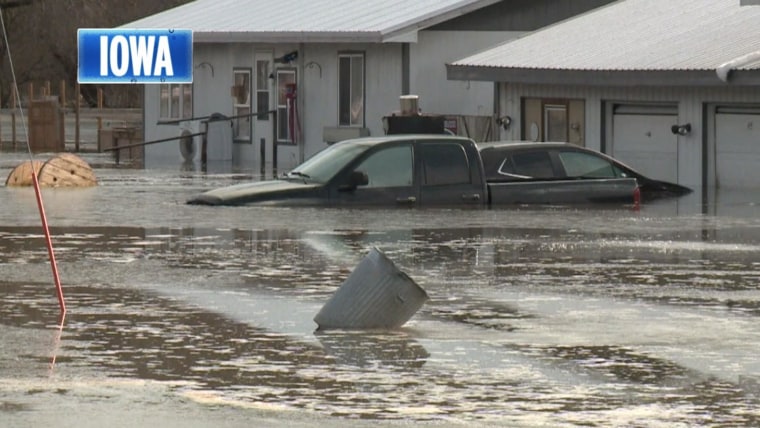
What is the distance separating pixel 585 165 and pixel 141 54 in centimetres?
2989

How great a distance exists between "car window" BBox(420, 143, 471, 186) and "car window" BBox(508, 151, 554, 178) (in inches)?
31.0

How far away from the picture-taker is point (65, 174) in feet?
117

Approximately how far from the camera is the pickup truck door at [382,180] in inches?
1064

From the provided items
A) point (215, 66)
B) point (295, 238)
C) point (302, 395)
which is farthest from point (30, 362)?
point (215, 66)

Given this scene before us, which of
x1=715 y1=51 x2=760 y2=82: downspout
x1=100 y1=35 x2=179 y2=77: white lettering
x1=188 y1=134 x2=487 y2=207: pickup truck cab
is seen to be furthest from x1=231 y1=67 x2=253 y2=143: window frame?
x1=188 y1=134 x2=487 y2=207: pickup truck cab

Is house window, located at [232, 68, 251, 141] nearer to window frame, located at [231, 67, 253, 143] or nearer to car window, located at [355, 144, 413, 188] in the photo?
window frame, located at [231, 67, 253, 143]

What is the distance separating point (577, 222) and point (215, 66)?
2613cm

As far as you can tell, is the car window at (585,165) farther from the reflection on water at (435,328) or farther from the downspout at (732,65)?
the reflection on water at (435,328)

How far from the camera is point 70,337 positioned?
46.1ft

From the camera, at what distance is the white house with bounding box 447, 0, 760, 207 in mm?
33938

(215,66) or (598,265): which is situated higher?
(215,66)

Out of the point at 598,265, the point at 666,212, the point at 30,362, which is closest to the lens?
the point at 30,362

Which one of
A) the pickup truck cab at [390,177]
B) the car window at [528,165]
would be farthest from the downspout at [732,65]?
the pickup truck cab at [390,177]

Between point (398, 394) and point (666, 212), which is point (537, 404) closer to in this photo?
point (398, 394)
